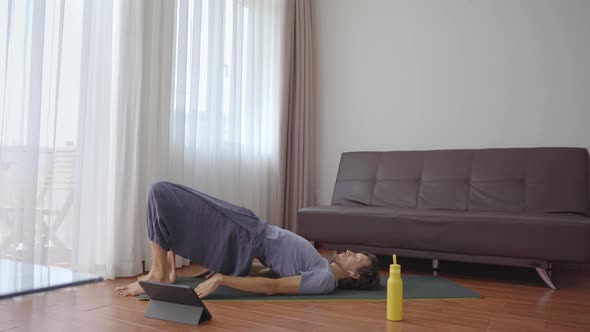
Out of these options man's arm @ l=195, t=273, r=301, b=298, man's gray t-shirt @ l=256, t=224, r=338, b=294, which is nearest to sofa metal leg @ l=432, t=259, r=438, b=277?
man's gray t-shirt @ l=256, t=224, r=338, b=294

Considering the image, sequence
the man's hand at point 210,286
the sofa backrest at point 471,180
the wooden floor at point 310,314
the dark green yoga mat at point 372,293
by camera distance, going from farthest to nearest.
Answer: the sofa backrest at point 471,180
the dark green yoga mat at point 372,293
the man's hand at point 210,286
the wooden floor at point 310,314

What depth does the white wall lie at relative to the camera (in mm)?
3252

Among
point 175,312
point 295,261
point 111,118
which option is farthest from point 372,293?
point 111,118

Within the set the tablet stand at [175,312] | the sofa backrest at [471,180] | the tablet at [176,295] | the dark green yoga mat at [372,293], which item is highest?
the sofa backrest at [471,180]

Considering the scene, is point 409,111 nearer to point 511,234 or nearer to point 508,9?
point 508,9

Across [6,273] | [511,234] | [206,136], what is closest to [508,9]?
[511,234]

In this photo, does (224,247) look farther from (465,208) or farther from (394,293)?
(465,208)

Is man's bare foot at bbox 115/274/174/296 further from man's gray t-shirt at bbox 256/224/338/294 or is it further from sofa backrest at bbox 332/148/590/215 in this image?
sofa backrest at bbox 332/148/590/215

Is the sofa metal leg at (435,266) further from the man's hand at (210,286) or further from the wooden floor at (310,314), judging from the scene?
the man's hand at (210,286)

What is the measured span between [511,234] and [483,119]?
125cm

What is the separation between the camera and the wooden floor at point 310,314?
1.63m

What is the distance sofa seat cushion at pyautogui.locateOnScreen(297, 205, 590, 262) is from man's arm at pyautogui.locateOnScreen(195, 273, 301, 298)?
920 mm

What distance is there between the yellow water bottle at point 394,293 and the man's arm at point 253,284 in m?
0.46

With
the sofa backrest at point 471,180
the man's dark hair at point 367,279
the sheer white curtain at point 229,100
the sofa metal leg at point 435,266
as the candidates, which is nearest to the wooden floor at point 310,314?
the man's dark hair at point 367,279
